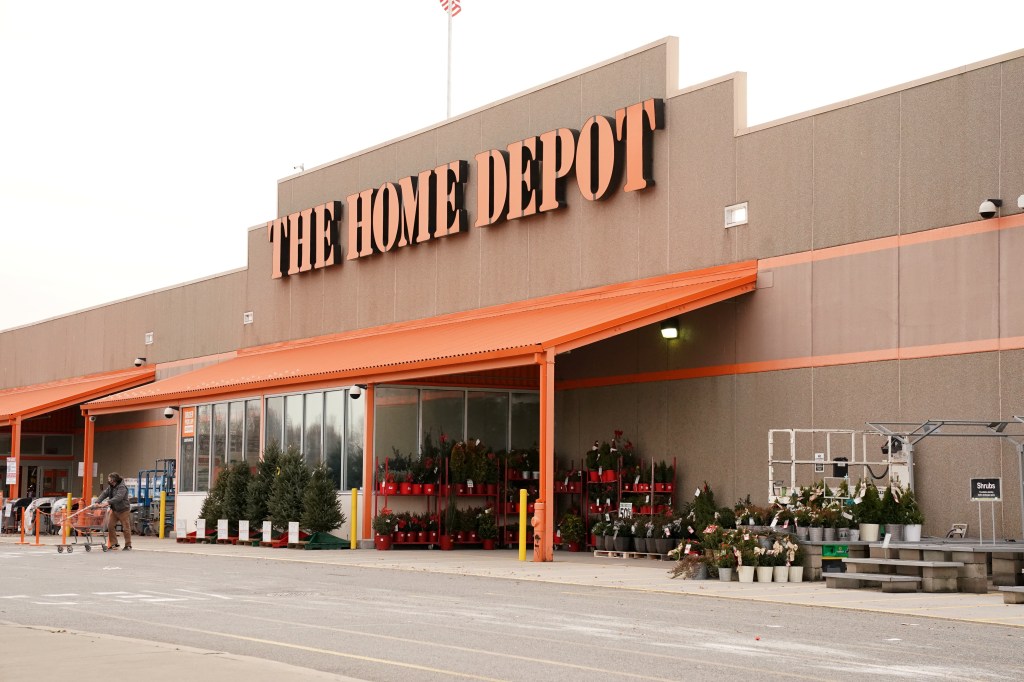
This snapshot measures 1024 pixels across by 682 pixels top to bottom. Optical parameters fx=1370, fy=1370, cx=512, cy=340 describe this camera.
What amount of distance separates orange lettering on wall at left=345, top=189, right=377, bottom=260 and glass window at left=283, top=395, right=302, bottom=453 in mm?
4934

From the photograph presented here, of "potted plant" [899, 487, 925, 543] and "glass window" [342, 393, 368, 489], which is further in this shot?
"glass window" [342, 393, 368, 489]

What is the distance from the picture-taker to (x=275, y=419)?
110 feet

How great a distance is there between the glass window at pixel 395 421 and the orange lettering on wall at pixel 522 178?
4.68 metres

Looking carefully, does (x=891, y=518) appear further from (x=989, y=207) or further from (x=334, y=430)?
(x=334, y=430)

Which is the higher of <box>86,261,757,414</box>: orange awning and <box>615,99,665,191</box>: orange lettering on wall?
<box>615,99,665,191</box>: orange lettering on wall

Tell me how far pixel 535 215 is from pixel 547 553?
29.8 feet

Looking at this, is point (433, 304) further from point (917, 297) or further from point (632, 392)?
point (917, 297)

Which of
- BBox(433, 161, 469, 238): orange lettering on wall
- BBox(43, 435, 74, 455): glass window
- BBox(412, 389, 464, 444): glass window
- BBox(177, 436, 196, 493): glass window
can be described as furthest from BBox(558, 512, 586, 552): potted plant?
BBox(43, 435, 74, 455): glass window

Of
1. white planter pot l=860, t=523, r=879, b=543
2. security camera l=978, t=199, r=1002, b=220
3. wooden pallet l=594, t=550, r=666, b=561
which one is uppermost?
security camera l=978, t=199, r=1002, b=220

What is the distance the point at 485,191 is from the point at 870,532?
14.2 m

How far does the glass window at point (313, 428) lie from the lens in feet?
105

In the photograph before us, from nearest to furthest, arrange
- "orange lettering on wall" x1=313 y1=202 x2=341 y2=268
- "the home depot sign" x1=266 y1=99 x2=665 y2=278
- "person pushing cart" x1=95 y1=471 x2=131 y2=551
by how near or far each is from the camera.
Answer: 1. "the home depot sign" x1=266 y1=99 x2=665 y2=278
2. "person pushing cart" x1=95 y1=471 x2=131 y2=551
3. "orange lettering on wall" x1=313 y1=202 x2=341 y2=268

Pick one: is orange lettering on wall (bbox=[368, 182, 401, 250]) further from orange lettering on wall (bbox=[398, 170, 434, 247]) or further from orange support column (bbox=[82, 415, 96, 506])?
orange support column (bbox=[82, 415, 96, 506])

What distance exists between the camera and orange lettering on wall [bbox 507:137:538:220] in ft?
99.2
